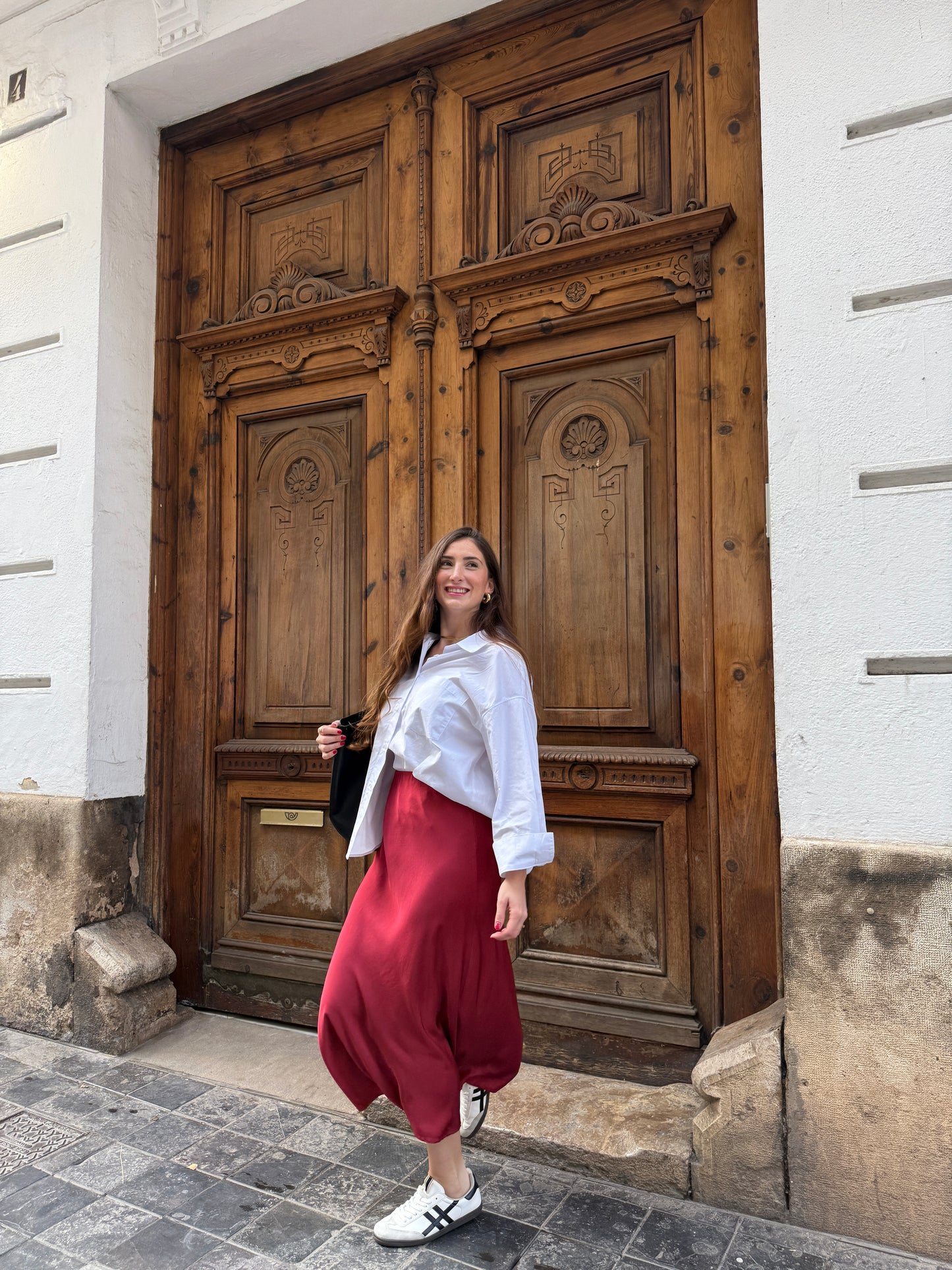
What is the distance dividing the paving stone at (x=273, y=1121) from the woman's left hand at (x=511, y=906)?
1349 mm

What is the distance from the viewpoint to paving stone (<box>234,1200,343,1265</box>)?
2295mm

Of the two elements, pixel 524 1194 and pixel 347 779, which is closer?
pixel 524 1194

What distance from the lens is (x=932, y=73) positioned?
255cm

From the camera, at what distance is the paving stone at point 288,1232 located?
7.53 feet

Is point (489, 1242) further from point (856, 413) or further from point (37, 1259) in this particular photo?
point (856, 413)

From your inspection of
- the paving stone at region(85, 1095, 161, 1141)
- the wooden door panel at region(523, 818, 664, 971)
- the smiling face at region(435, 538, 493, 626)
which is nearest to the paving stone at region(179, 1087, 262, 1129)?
the paving stone at region(85, 1095, 161, 1141)

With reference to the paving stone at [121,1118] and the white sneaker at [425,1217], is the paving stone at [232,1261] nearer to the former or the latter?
the white sneaker at [425,1217]

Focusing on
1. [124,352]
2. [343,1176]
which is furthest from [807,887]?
[124,352]

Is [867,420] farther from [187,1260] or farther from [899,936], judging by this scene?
[187,1260]

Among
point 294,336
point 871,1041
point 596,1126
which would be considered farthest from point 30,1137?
point 294,336

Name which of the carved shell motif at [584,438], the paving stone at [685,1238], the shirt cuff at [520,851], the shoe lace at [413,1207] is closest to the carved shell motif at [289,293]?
the carved shell motif at [584,438]

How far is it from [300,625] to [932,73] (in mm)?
3028

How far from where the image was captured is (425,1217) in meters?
2.34

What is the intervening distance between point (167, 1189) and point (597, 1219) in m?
1.27
